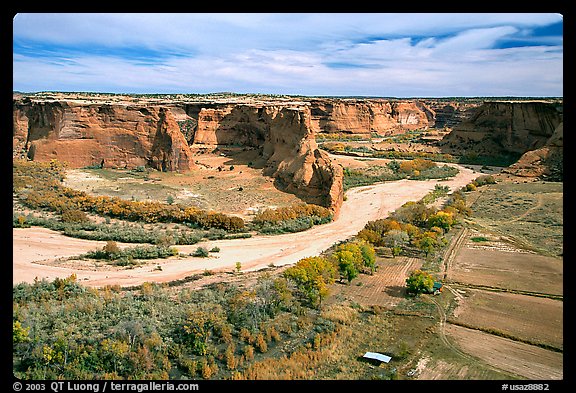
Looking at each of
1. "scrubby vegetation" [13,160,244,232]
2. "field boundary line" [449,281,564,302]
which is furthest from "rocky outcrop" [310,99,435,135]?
"field boundary line" [449,281,564,302]

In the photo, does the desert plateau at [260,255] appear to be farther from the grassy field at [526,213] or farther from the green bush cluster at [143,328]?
the grassy field at [526,213]

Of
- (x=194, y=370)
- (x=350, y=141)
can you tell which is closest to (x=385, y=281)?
(x=194, y=370)

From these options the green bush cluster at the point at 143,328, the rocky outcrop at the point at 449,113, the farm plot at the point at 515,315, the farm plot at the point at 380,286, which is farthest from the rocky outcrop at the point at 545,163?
the rocky outcrop at the point at 449,113

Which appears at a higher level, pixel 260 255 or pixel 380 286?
pixel 260 255

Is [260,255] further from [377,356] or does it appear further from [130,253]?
[377,356]

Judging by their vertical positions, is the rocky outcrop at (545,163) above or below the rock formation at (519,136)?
below

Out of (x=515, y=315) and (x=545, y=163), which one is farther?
(x=545, y=163)

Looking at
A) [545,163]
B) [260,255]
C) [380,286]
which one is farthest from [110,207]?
[545,163]

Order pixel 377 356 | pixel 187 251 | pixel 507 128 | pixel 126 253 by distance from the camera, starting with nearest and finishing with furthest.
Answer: pixel 377 356 < pixel 126 253 < pixel 187 251 < pixel 507 128
